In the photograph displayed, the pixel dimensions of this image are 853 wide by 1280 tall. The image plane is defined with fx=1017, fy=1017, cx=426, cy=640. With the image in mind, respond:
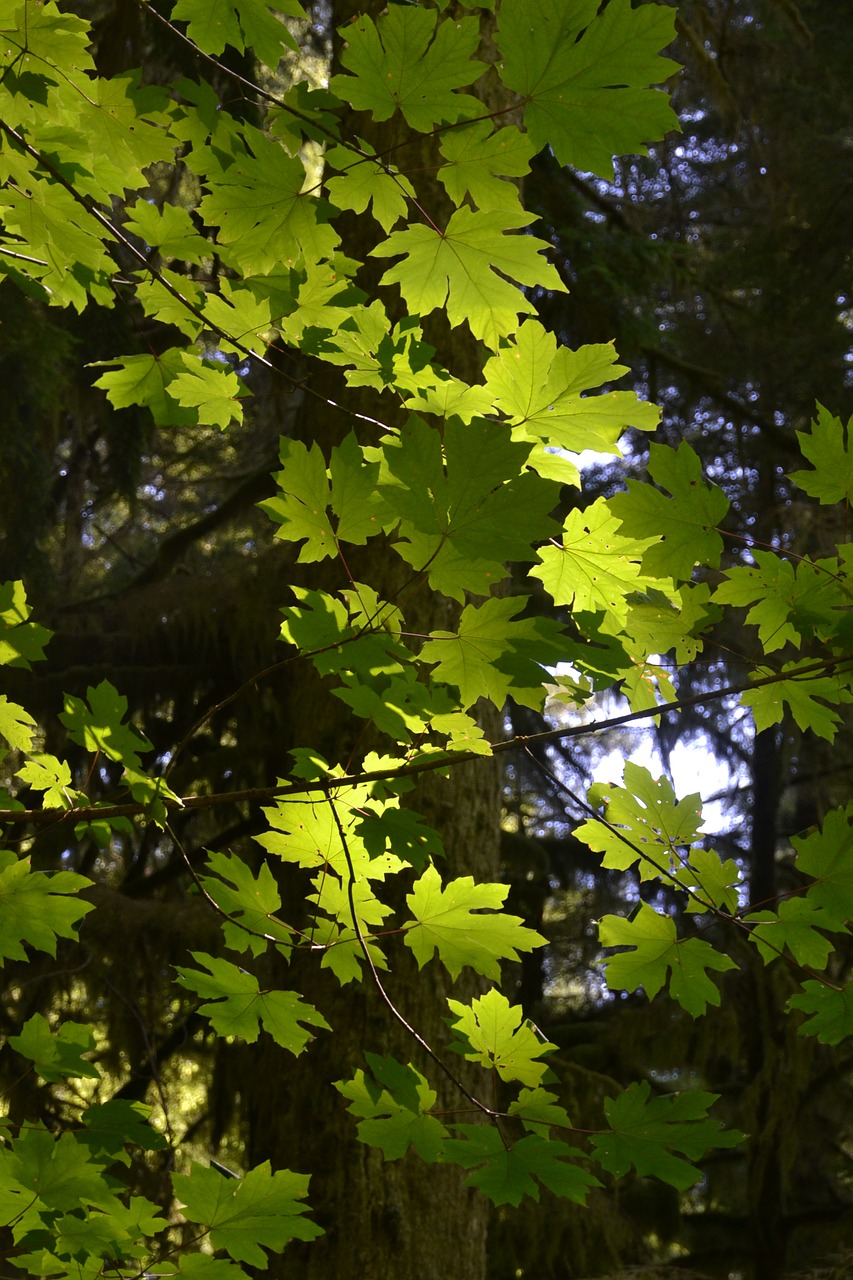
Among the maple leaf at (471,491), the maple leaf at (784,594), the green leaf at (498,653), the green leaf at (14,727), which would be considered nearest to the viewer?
the maple leaf at (471,491)

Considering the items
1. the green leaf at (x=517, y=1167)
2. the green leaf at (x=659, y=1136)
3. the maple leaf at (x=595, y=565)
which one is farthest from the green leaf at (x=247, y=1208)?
the maple leaf at (x=595, y=565)

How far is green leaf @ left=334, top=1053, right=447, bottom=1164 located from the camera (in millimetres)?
1094

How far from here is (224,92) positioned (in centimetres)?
414

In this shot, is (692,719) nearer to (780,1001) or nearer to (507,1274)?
(780,1001)

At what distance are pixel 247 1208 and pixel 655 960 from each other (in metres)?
0.56

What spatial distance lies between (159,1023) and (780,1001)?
3115 millimetres

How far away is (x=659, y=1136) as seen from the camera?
1.05 m

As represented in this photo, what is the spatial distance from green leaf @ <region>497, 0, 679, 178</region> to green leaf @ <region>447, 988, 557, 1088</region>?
2.88 feet

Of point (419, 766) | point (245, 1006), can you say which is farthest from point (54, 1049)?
point (419, 766)

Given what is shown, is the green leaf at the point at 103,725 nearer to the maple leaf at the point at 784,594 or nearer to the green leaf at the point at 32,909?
the green leaf at the point at 32,909

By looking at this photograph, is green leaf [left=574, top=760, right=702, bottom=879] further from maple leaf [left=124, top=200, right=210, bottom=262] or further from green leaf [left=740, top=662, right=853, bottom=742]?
maple leaf [left=124, top=200, right=210, bottom=262]

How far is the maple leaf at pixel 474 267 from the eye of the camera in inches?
42.3

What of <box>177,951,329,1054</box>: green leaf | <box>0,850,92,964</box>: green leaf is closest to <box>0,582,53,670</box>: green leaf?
<box>0,850,92,964</box>: green leaf

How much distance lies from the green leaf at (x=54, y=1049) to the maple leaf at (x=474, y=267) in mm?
1047
